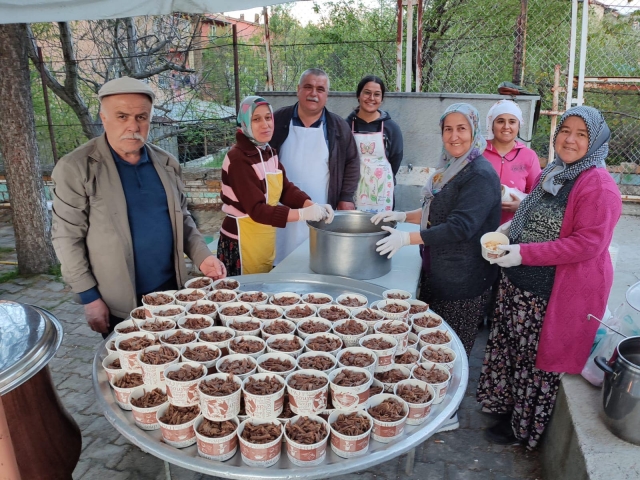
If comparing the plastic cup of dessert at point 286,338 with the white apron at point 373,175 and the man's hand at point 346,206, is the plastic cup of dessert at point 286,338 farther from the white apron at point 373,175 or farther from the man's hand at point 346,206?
the white apron at point 373,175

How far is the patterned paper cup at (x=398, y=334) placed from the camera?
200 cm

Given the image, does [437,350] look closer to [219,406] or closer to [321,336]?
[321,336]

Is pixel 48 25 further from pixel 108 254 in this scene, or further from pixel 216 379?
pixel 216 379

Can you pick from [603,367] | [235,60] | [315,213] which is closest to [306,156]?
[315,213]

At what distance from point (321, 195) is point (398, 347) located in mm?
2275

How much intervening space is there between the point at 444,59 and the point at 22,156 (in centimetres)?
572

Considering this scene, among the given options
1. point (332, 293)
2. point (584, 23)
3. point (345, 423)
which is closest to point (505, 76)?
point (584, 23)

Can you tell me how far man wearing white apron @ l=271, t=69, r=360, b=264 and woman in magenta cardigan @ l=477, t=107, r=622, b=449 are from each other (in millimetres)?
1684

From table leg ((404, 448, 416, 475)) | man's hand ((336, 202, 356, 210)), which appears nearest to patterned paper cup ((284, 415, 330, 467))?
table leg ((404, 448, 416, 475))

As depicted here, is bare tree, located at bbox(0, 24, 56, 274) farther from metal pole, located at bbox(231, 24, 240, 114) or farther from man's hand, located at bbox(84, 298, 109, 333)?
man's hand, located at bbox(84, 298, 109, 333)

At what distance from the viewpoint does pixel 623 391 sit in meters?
2.29

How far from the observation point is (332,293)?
8.66ft

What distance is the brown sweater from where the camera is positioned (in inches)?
118

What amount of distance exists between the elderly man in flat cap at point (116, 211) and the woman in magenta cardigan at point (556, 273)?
→ 1934mm
